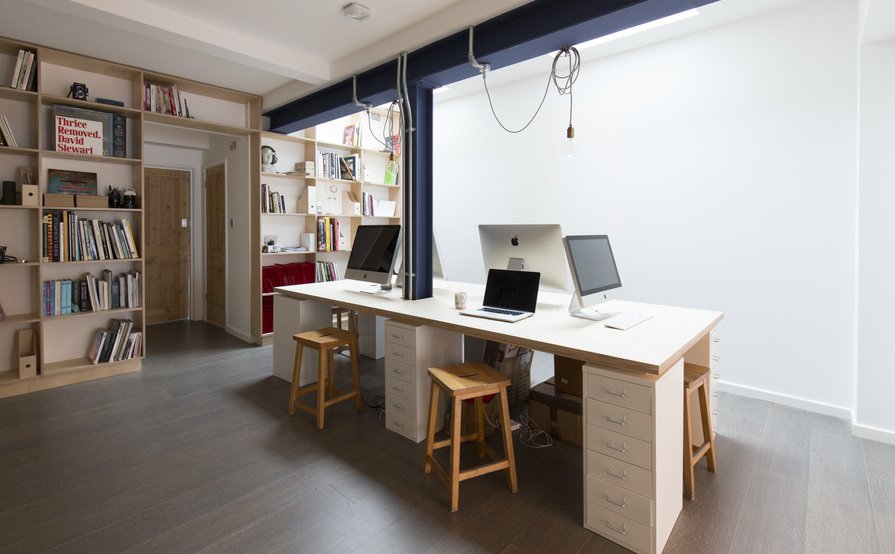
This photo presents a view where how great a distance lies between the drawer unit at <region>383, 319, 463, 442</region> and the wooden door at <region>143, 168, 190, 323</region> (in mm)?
4639

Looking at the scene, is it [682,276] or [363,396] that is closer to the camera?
[363,396]

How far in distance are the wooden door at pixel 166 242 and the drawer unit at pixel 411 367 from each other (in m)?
4.64

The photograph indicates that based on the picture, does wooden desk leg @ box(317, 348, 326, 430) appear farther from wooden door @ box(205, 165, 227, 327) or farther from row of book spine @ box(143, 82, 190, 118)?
wooden door @ box(205, 165, 227, 327)

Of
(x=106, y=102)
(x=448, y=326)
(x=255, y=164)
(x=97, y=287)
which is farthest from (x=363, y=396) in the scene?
(x=106, y=102)

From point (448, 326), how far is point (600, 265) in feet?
3.14

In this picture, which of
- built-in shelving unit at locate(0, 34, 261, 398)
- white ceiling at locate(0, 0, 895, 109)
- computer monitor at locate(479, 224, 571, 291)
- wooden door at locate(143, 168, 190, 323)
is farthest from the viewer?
wooden door at locate(143, 168, 190, 323)

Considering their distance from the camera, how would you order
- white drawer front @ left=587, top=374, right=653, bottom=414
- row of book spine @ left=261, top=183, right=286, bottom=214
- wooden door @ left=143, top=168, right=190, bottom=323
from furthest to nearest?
wooden door @ left=143, top=168, right=190, bottom=323, row of book spine @ left=261, top=183, right=286, bottom=214, white drawer front @ left=587, top=374, right=653, bottom=414

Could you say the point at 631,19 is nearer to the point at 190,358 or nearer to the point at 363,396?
the point at 363,396

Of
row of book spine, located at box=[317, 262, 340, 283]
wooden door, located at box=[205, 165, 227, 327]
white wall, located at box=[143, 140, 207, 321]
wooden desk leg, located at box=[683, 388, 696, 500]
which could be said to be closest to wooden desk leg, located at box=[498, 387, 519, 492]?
wooden desk leg, located at box=[683, 388, 696, 500]

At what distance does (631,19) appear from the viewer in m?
2.40

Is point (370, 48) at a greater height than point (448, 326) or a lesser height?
greater

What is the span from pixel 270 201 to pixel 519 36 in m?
3.30

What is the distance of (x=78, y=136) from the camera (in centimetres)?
372

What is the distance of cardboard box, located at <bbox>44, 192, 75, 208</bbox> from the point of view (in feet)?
11.7
